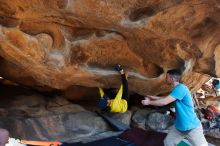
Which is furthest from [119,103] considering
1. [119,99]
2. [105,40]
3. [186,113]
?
[186,113]

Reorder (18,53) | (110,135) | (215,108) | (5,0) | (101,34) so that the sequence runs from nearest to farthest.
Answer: (5,0) → (18,53) → (101,34) → (110,135) → (215,108)

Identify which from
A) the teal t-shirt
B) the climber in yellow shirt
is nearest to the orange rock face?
the climber in yellow shirt

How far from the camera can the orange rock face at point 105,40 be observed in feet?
16.8

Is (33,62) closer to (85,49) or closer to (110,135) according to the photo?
(85,49)

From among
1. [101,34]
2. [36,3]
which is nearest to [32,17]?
[36,3]

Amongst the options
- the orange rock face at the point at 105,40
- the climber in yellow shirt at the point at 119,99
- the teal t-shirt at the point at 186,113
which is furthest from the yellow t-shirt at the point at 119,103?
the teal t-shirt at the point at 186,113

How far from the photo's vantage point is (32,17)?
5.29m

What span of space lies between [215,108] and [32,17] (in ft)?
16.5

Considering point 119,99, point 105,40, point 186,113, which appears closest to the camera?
point 186,113

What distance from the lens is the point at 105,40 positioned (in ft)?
19.4

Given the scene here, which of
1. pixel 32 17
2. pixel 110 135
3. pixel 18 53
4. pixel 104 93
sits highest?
pixel 32 17

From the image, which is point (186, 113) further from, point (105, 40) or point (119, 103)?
point (105, 40)

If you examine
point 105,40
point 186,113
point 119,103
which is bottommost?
point 186,113

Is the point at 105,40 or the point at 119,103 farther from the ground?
the point at 105,40
